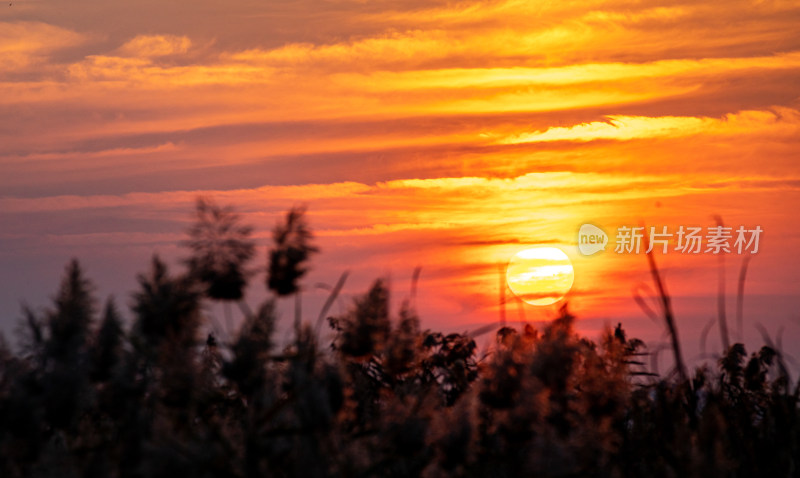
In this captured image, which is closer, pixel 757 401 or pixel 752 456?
pixel 752 456

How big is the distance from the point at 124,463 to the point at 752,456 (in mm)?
2839

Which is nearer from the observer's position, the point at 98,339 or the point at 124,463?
the point at 124,463

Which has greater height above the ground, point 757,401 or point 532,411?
point 532,411

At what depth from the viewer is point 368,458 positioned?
3.02m

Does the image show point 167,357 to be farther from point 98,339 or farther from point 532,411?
point 532,411

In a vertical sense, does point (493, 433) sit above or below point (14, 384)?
below

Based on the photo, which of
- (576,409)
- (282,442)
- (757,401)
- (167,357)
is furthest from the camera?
(757,401)

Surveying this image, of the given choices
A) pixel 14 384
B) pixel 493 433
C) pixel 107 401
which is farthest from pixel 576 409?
pixel 14 384

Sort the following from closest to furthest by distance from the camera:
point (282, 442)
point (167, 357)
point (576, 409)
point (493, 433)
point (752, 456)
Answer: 1. point (167, 357)
2. point (282, 442)
3. point (576, 409)
4. point (493, 433)
5. point (752, 456)

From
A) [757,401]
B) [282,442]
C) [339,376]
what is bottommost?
[757,401]

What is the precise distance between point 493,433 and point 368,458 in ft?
2.66

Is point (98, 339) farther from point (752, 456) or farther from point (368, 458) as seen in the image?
point (752, 456)

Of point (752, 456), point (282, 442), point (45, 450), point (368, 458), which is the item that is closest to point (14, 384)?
point (45, 450)

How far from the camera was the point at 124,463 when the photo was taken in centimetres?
282
